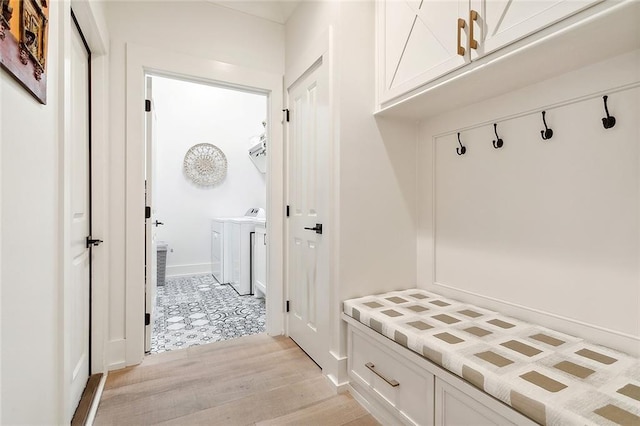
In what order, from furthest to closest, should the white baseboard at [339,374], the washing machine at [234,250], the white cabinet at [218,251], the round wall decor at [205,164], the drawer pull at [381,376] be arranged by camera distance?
the round wall decor at [205,164], the white cabinet at [218,251], the washing machine at [234,250], the white baseboard at [339,374], the drawer pull at [381,376]

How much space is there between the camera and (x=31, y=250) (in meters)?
0.86

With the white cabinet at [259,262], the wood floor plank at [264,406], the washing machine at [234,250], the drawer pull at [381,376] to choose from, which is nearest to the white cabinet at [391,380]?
the drawer pull at [381,376]

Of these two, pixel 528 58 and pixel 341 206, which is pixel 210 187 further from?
pixel 528 58

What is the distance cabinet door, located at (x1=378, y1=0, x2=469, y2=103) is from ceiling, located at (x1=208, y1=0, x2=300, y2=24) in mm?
856

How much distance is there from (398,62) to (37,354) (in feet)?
6.16

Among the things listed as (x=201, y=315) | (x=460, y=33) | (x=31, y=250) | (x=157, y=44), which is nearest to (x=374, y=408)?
(x=31, y=250)

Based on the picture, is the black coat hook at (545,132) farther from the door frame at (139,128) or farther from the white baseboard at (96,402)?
the white baseboard at (96,402)

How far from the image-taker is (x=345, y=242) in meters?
1.74

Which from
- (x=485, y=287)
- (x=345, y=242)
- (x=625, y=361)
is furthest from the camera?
(x=345, y=242)

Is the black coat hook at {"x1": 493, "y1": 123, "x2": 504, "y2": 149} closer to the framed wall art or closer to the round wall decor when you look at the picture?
the framed wall art

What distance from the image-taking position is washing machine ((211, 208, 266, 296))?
358 cm

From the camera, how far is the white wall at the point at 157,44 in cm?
193

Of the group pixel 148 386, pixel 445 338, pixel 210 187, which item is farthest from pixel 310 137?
pixel 210 187

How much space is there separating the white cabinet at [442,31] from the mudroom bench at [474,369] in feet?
3.69
